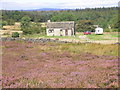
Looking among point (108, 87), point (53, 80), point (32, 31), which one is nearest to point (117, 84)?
point (108, 87)

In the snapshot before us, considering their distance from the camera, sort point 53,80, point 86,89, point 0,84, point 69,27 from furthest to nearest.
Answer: point 69,27, point 53,80, point 0,84, point 86,89

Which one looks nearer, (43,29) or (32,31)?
(32,31)

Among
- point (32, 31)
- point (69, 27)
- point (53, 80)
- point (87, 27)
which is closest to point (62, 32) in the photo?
point (69, 27)

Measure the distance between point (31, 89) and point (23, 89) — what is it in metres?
0.39

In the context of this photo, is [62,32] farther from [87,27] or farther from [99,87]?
[99,87]

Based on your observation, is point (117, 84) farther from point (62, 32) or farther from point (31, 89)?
point (62, 32)

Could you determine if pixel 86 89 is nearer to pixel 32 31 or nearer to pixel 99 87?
pixel 99 87

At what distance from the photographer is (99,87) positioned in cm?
960

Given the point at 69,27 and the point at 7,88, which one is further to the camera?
the point at 69,27

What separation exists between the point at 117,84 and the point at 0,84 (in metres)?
6.01

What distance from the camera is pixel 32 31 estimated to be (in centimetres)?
8325

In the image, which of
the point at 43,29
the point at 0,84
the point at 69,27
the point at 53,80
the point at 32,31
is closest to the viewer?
the point at 0,84

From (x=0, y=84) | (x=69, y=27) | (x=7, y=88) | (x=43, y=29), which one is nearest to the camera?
Result: (x=7, y=88)

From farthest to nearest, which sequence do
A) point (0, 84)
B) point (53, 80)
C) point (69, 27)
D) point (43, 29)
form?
point (43, 29), point (69, 27), point (53, 80), point (0, 84)
